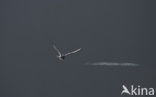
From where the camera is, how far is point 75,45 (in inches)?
384

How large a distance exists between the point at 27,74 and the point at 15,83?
1.04 feet

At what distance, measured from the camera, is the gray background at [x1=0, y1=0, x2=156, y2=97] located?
9.56m

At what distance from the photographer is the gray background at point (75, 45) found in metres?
9.56

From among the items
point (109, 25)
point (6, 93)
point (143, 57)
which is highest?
point (109, 25)

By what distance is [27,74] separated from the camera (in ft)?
32.2

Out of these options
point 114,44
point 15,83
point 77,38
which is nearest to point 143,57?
point 114,44

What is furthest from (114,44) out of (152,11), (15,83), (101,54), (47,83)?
(15,83)

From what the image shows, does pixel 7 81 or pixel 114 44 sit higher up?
pixel 114 44

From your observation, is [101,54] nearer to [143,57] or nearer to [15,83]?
[143,57]

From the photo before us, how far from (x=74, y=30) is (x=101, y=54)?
2.52 feet

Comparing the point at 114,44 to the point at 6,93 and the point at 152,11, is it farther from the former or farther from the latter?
the point at 6,93

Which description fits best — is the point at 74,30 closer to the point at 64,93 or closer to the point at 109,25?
the point at 109,25

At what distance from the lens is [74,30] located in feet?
32.1

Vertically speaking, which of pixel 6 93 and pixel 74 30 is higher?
pixel 74 30
